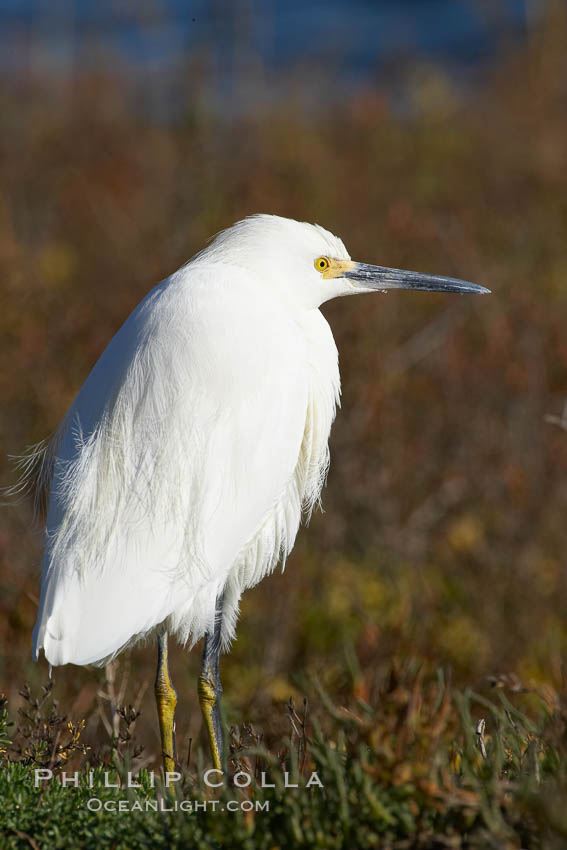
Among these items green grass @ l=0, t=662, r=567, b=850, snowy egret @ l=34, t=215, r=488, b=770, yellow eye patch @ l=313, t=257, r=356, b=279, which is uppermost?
yellow eye patch @ l=313, t=257, r=356, b=279

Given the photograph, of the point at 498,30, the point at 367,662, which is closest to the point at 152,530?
the point at 367,662

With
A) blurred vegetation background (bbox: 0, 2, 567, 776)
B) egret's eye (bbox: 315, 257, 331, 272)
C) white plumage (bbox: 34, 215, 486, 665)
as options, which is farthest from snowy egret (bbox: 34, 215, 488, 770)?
blurred vegetation background (bbox: 0, 2, 567, 776)

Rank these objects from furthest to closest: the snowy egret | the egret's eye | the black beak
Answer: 1. the black beak
2. the egret's eye
3. the snowy egret

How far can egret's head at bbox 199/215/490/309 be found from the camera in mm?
2986

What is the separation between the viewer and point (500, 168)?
1030cm

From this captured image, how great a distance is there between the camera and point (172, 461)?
8.71 feet

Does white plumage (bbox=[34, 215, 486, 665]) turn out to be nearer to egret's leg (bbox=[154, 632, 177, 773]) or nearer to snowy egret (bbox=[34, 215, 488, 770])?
snowy egret (bbox=[34, 215, 488, 770])

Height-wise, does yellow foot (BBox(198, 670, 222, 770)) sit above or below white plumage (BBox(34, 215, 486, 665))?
below

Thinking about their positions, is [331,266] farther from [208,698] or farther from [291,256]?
[208,698]

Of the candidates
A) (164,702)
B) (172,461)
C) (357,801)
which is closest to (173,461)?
(172,461)

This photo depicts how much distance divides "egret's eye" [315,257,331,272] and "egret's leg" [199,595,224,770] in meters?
1.11

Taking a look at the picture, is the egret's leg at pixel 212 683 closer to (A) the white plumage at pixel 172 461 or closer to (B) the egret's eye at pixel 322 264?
(A) the white plumage at pixel 172 461

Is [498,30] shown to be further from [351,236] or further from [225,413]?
[225,413]

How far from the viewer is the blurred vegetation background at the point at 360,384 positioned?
528 cm
